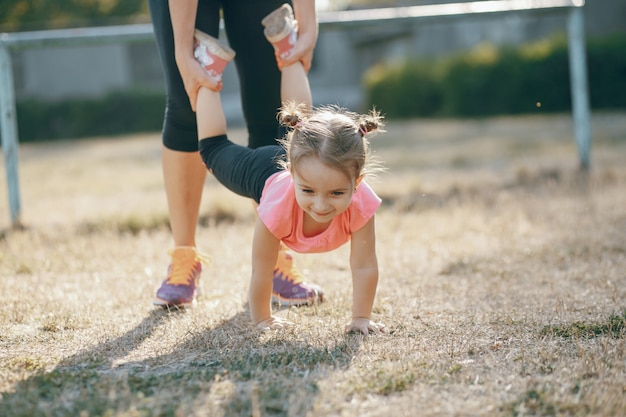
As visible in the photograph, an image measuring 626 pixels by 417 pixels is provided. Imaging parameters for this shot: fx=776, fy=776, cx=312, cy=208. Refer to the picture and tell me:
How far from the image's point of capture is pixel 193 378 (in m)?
2.11

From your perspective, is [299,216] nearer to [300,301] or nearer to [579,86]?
[300,301]

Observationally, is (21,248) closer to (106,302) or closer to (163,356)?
(106,302)

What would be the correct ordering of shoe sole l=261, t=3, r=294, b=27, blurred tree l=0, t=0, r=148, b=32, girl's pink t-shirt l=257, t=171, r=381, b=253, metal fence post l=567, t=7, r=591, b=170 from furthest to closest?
1. blurred tree l=0, t=0, r=148, b=32
2. metal fence post l=567, t=7, r=591, b=170
3. shoe sole l=261, t=3, r=294, b=27
4. girl's pink t-shirt l=257, t=171, r=381, b=253

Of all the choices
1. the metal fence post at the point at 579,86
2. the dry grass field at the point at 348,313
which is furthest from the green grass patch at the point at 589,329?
the metal fence post at the point at 579,86

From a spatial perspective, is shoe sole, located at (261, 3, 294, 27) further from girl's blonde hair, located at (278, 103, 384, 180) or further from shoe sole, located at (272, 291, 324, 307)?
shoe sole, located at (272, 291, 324, 307)

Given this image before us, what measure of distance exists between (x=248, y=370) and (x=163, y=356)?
0.34 m

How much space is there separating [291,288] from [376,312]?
15.0 inches

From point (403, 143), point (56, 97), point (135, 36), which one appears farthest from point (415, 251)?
point (56, 97)

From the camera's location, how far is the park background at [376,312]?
1966 mm

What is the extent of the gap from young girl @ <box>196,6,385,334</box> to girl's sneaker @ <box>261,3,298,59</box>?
21 centimetres

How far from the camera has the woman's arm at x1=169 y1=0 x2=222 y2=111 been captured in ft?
9.71

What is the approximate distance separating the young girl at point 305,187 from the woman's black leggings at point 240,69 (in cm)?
16

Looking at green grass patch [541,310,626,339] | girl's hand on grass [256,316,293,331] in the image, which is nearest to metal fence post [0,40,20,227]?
girl's hand on grass [256,316,293,331]

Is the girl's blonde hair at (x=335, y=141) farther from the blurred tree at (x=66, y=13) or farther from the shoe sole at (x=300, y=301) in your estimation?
the blurred tree at (x=66, y=13)
